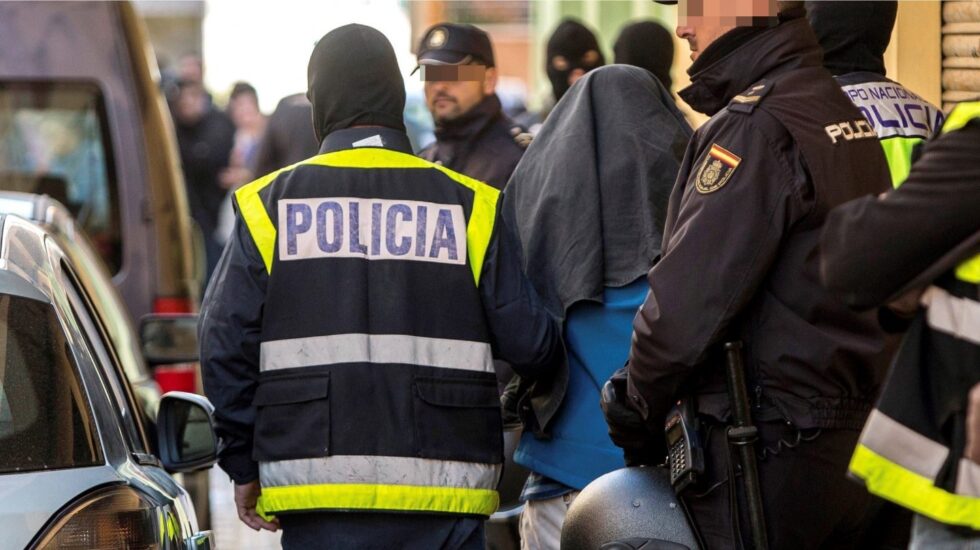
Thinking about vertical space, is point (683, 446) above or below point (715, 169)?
below

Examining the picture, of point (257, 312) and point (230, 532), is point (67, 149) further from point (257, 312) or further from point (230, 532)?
point (257, 312)

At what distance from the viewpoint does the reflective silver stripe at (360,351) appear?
13.6 feet

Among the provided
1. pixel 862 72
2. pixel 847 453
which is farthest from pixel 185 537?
pixel 862 72

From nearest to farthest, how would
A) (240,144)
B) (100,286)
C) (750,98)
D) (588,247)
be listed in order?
(750,98) → (588,247) → (100,286) → (240,144)

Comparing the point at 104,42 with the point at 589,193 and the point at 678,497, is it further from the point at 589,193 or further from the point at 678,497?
the point at 678,497

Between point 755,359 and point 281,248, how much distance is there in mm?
1178

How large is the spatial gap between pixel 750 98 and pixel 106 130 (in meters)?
4.43

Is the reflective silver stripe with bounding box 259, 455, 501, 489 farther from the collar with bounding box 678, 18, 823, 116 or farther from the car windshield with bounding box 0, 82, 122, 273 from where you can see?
the car windshield with bounding box 0, 82, 122, 273

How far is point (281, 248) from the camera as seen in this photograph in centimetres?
417

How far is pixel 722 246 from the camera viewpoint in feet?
11.7

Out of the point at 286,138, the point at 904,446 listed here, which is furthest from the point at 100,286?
the point at 286,138

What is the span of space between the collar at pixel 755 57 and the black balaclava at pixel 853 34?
1.06m

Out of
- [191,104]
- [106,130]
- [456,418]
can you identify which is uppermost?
[106,130]

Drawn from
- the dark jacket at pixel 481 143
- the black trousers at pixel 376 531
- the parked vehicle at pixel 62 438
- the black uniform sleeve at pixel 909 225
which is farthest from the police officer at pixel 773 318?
the dark jacket at pixel 481 143
